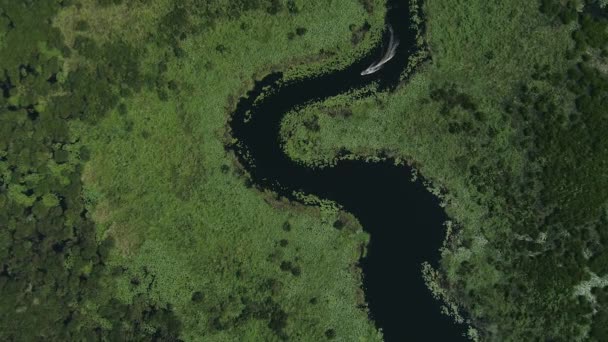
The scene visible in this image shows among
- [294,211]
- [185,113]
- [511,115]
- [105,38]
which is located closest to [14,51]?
[105,38]

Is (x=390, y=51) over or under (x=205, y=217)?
over

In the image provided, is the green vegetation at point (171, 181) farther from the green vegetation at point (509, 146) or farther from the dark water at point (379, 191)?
the green vegetation at point (509, 146)

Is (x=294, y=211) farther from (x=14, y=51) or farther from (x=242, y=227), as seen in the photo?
(x=14, y=51)

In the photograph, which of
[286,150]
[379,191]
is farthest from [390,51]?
[286,150]

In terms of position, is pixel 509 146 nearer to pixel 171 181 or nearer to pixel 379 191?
pixel 379 191

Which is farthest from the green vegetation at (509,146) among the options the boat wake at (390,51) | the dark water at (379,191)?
the boat wake at (390,51)
